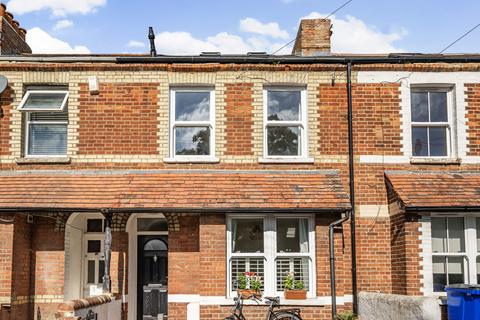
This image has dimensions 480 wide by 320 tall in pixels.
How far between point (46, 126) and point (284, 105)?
511 cm

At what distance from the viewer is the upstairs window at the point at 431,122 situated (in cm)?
1391

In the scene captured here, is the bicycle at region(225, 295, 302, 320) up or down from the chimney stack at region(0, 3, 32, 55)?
down

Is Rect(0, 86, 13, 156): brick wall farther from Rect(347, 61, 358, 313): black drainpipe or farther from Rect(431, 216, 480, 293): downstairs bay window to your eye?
Rect(431, 216, 480, 293): downstairs bay window

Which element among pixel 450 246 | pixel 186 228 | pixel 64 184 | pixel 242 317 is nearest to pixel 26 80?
pixel 64 184

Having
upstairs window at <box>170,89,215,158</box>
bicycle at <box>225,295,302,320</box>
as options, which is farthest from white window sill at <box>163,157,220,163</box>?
bicycle at <box>225,295,302,320</box>

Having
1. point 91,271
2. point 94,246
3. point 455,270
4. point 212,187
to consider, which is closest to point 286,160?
point 212,187

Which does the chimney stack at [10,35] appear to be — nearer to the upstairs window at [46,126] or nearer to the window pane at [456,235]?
the upstairs window at [46,126]

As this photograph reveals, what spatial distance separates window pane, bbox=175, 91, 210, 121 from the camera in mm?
13984

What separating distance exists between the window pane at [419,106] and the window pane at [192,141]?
4.44m

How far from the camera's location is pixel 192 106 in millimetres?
14023

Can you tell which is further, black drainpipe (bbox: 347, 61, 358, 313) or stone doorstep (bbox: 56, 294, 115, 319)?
black drainpipe (bbox: 347, 61, 358, 313)

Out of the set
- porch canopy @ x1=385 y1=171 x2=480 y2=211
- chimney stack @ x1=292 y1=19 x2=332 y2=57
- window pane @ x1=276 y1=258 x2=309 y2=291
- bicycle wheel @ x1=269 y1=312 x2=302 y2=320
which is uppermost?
chimney stack @ x1=292 y1=19 x2=332 y2=57

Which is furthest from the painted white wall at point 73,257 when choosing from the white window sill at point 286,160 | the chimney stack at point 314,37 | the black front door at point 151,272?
the chimney stack at point 314,37

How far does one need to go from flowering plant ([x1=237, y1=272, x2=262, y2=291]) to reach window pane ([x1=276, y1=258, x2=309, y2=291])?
1.42ft
